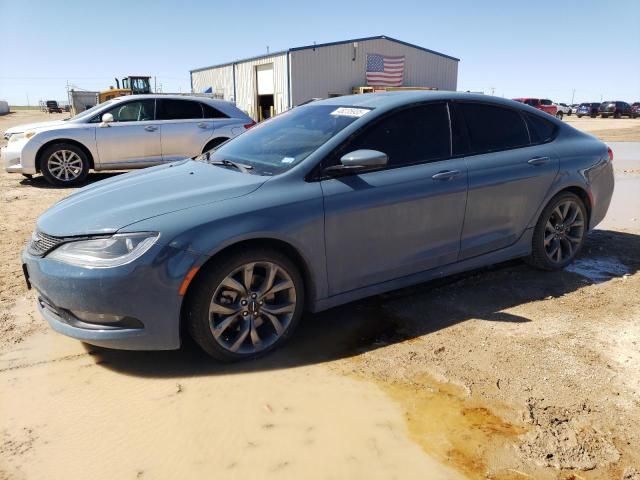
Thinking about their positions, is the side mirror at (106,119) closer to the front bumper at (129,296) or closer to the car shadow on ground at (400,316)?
the car shadow on ground at (400,316)

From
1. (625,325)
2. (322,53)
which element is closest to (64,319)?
(625,325)

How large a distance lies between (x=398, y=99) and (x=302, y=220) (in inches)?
54.4

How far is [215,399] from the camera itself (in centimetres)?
283

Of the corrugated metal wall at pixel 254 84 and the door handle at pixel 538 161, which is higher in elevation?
the corrugated metal wall at pixel 254 84

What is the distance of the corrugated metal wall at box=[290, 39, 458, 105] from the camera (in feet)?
90.3

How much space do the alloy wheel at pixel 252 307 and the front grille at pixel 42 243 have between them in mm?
980

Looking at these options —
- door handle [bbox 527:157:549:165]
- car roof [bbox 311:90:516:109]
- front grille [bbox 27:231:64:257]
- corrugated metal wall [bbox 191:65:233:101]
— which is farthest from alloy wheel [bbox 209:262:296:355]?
corrugated metal wall [bbox 191:65:233:101]

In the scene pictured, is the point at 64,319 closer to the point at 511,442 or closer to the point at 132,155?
the point at 511,442

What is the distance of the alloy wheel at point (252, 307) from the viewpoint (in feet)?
10.1

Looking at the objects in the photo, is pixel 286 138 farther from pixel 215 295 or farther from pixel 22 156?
pixel 22 156

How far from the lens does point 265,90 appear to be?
29859 mm

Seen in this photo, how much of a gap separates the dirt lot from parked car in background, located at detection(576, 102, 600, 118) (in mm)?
55355

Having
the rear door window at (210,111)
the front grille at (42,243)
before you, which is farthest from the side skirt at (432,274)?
the rear door window at (210,111)

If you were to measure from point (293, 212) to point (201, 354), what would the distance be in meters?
1.09
